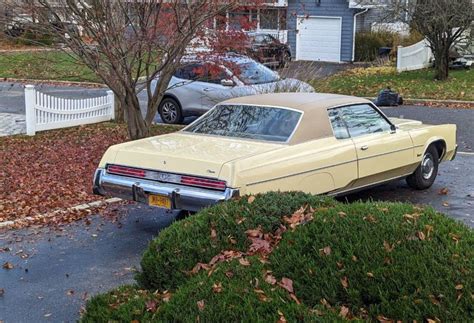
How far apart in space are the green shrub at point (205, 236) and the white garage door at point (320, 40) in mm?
30303

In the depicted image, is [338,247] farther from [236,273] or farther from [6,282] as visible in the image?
[6,282]

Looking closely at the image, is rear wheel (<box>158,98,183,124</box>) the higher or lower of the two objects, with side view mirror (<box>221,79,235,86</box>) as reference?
lower

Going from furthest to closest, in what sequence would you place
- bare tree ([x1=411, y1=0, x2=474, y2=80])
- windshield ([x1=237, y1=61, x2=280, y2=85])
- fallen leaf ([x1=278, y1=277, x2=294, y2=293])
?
bare tree ([x1=411, y1=0, x2=474, y2=80])
windshield ([x1=237, y1=61, x2=280, y2=85])
fallen leaf ([x1=278, y1=277, x2=294, y2=293])

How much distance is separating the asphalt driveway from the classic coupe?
48 centimetres

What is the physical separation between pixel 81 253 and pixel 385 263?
12.7 ft

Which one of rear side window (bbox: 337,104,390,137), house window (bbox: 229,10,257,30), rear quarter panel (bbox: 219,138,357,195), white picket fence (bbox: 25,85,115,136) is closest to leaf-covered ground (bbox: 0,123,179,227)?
white picket fence (bbox: 25,85,115,136)

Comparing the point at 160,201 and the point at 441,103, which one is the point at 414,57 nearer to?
the point at 441,103

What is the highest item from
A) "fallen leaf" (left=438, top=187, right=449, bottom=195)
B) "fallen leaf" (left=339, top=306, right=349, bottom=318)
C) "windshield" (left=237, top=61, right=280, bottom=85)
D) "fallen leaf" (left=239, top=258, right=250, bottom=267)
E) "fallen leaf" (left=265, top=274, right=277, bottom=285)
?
"windshield" (left=237, top=61, right=280, bottom=85)

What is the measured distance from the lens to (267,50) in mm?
16672

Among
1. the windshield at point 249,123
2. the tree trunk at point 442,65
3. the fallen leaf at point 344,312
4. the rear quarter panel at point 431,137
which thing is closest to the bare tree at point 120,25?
the windshield at point 249,123

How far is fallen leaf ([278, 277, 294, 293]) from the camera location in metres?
3.57

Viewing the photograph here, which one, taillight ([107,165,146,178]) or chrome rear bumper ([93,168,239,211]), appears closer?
chrome rear bumper ([93,168,239,211])

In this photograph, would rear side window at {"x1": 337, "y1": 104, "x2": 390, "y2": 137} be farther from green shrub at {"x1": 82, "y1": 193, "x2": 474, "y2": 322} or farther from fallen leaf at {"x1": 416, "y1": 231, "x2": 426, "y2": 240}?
fallen leaf at {"x1": 416, "y1": 231, "x2": 426, "y2": 240}

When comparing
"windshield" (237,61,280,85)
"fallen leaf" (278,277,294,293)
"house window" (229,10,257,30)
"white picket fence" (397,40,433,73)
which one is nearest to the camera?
"fallen leaf" (278,277,294,293)
